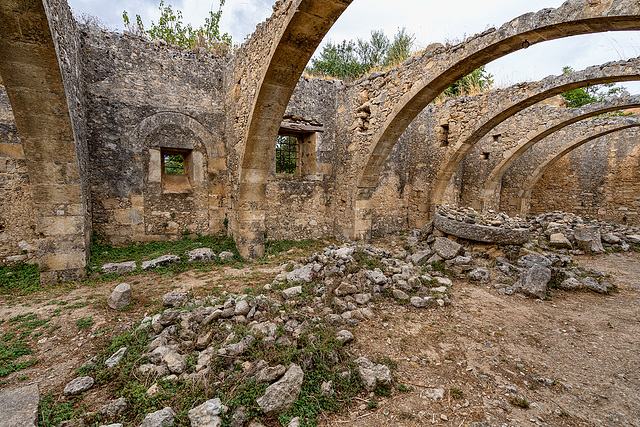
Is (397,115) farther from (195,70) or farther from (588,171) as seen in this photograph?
(588,171)

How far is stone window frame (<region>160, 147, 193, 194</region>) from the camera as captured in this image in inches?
276

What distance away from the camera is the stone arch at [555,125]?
25.6 feet

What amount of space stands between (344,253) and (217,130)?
4914 millimetres

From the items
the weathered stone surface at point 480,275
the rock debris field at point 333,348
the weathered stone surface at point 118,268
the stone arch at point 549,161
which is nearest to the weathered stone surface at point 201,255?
the rock debris field at point 333,348

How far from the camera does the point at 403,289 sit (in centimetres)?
436

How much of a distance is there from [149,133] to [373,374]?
700 cm

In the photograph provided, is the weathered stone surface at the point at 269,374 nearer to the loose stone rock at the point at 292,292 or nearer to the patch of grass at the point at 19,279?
the loose stone rock at the point at 292,292

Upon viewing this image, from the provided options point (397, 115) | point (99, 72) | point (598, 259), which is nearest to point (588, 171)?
point (598, 259)

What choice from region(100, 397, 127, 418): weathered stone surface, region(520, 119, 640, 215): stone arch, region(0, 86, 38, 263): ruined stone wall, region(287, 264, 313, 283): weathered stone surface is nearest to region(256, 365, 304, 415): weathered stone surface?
region(100, 397, 127, 418): weathered stone surface

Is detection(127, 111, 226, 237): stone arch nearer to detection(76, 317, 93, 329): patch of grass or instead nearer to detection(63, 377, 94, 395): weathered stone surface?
detection(76, 317, 93, 329): patch of grass

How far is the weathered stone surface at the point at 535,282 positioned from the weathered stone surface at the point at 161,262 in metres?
6.42

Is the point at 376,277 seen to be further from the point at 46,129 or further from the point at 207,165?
the point at 46,129

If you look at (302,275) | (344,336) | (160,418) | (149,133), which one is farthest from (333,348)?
(149,133)

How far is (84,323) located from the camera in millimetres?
3309
